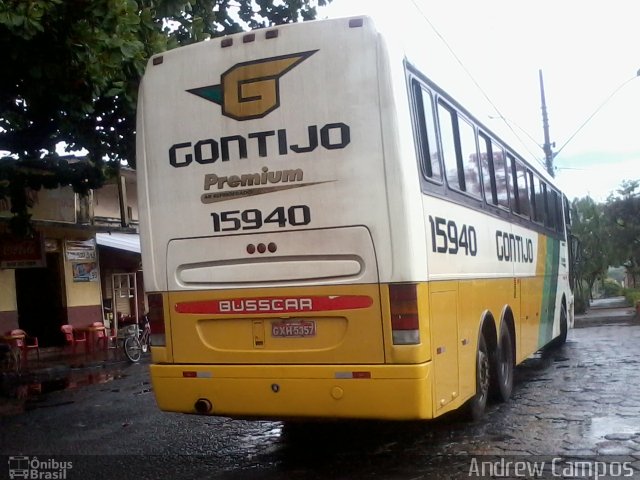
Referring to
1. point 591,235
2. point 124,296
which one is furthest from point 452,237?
point 591,235

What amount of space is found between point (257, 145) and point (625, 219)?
35.2m

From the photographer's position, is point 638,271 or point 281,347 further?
point 638,271

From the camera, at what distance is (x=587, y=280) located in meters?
49.0

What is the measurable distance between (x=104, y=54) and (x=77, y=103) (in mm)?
1187

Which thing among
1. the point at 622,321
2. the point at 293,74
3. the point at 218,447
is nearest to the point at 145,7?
the point at 293,74

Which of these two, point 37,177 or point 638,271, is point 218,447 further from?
point 638,271

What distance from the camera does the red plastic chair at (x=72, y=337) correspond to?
62.8 ft

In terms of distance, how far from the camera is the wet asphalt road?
6332 mm

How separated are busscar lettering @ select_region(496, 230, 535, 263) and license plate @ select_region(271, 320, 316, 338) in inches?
129

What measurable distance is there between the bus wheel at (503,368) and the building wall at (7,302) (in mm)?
13478
